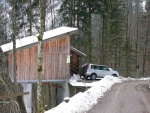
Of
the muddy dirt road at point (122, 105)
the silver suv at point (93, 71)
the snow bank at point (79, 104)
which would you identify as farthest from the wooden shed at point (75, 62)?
the snow bank at point (79, 104)

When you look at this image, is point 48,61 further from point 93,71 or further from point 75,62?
point 75,62

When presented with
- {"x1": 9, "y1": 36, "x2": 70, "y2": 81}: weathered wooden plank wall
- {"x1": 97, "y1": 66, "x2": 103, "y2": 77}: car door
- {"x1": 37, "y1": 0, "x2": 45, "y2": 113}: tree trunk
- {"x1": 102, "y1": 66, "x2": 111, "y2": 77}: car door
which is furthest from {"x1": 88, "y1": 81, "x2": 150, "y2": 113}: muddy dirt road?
{"x1": 102, "y1": 66, "x2": 111, "y2": 77}: car door

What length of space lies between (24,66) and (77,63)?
7.74 m

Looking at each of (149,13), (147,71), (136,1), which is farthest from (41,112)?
(136,1)

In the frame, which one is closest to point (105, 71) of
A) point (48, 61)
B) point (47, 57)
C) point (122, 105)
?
point (48, 61)

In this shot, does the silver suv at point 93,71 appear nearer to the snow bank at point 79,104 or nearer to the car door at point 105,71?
the car door at point 105,71

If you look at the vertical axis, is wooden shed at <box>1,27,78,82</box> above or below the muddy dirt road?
above

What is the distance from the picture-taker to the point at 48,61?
26.4m

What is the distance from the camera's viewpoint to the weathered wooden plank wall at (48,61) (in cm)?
2553

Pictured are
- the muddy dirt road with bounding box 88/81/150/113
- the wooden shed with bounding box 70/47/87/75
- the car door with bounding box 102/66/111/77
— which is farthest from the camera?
the wooden shed with bounding box 70/47/87/75

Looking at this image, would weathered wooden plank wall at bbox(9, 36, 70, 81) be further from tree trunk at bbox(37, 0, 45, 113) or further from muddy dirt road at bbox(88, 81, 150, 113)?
tree trunk at bbox(37, 0, 45, 113)

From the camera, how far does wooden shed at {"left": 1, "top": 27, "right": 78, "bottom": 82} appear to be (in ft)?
83.7

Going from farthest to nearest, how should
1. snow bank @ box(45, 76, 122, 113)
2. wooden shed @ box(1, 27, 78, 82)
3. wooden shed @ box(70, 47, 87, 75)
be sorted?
wooden shed @ box(70, 47, 87, 75) < wooden shed @ box(1, 27, 78, 82) < snow bank @ box(45, 76, 122, 113)

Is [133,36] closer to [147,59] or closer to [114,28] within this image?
[147,59]
